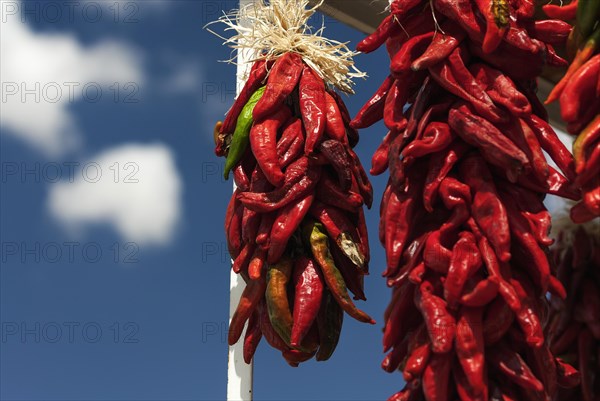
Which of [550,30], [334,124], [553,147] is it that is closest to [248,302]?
[334,124]

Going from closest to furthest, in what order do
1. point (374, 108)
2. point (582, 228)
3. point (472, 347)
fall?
point (472, 347) < point (374, 108) < point (582, 228)

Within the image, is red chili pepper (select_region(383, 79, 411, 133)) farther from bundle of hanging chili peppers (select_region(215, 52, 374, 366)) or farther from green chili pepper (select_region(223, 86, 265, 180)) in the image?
green chili pepper (select_region(223, 86, 265, 180))

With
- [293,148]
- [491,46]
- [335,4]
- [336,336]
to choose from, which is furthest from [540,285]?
[335,4]

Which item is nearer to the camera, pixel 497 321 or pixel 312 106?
pixel 497 321

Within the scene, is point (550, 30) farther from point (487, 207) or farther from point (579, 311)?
point (579, 311)

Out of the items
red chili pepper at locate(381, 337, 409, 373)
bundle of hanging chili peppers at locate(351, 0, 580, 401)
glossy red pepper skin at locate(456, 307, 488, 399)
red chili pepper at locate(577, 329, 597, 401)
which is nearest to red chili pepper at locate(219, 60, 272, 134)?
bundle of hanging chili peppers at locate(351, 0, 580, 401)

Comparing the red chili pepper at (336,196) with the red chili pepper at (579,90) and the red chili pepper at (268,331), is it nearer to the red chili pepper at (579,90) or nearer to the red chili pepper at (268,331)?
the red chili pepper at (268,331)

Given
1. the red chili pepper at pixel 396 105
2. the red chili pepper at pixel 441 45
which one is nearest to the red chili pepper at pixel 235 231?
the red chili pepper at pixel 396 105
